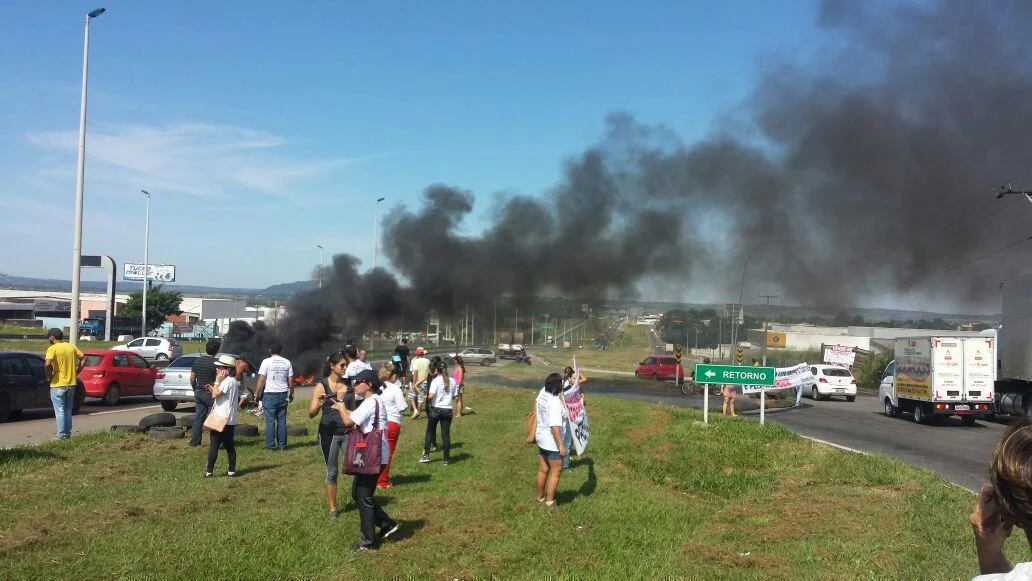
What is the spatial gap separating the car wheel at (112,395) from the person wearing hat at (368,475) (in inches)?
584

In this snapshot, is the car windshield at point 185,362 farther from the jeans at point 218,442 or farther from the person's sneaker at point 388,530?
the person's sneaker at point 388,530

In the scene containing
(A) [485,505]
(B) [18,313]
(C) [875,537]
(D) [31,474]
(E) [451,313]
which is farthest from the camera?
(B) [18,313]

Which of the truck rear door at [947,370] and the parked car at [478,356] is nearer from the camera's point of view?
the truck rear door at [947,370]

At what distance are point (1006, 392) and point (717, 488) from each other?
17640mm

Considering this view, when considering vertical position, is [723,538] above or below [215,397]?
below

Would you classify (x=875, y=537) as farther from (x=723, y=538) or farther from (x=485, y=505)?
(x=485, y=505)

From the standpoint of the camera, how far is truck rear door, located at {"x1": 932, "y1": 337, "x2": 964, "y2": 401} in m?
20.8

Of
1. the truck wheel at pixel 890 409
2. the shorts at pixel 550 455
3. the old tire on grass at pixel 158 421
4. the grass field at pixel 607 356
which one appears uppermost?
the shorts at pixel 550 455

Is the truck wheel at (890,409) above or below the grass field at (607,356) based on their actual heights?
above

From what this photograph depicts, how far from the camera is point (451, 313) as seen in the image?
33438 millimetres

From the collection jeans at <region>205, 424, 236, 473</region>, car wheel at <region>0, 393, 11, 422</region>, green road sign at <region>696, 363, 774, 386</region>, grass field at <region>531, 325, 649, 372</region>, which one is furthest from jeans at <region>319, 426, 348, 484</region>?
grass field at <region>531, 325, 649, 372</region>

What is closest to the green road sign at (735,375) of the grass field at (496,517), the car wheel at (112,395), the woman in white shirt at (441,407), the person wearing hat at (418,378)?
the grass field at (496,517)

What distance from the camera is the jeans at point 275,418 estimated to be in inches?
467

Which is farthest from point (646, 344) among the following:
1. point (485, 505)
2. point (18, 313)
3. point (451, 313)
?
point (485, 505)
